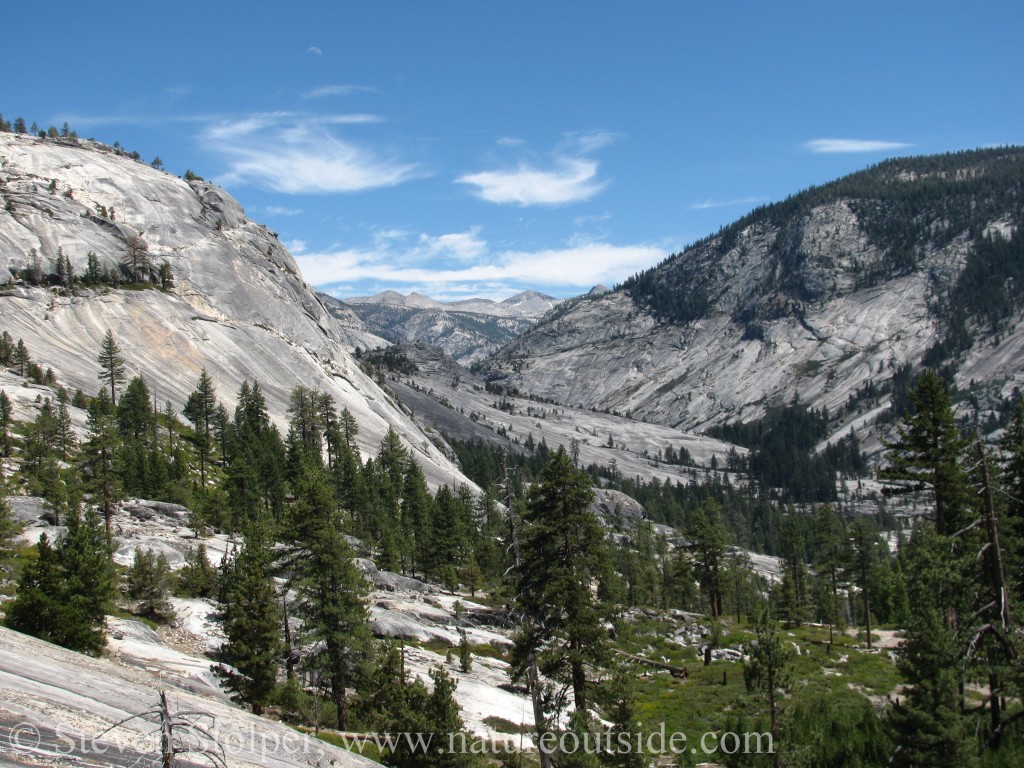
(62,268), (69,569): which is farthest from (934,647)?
(62,268)

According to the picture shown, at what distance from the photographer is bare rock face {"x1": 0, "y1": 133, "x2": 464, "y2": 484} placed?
107 meters

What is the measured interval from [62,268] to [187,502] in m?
75.4

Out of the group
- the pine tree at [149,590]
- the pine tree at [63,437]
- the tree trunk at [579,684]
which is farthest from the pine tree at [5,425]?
the tree trunk at [579,684]

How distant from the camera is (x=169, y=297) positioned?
124188 millimetres

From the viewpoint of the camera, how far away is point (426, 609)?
50.4 meters

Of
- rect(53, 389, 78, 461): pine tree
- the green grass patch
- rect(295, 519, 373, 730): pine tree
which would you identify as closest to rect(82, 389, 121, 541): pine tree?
rect(53, 389, 78, 461): pine tree

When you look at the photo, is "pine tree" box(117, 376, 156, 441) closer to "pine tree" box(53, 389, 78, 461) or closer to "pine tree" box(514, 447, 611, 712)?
"pine tree" box(53, 389, 78, 461)

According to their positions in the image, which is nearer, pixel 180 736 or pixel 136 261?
pixel 180 736

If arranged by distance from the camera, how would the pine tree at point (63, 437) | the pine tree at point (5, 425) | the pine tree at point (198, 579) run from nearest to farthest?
the pine tree at point (198, 579) < the pine tree at point (63, 437) < the pine tree at point (5, 425)

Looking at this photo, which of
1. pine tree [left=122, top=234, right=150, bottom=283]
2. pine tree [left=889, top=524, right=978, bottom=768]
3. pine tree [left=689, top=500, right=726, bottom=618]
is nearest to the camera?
pine tree [left=889, top=524, right=978, bottom=768]

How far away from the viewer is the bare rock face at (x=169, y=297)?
107m

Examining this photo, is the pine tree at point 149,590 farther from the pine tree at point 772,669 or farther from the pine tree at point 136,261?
the pine tree at point 136,261

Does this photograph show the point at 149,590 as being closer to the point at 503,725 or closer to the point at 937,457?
the point at 503,725

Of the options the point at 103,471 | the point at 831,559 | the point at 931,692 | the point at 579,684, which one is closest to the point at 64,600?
the point at 579,684
